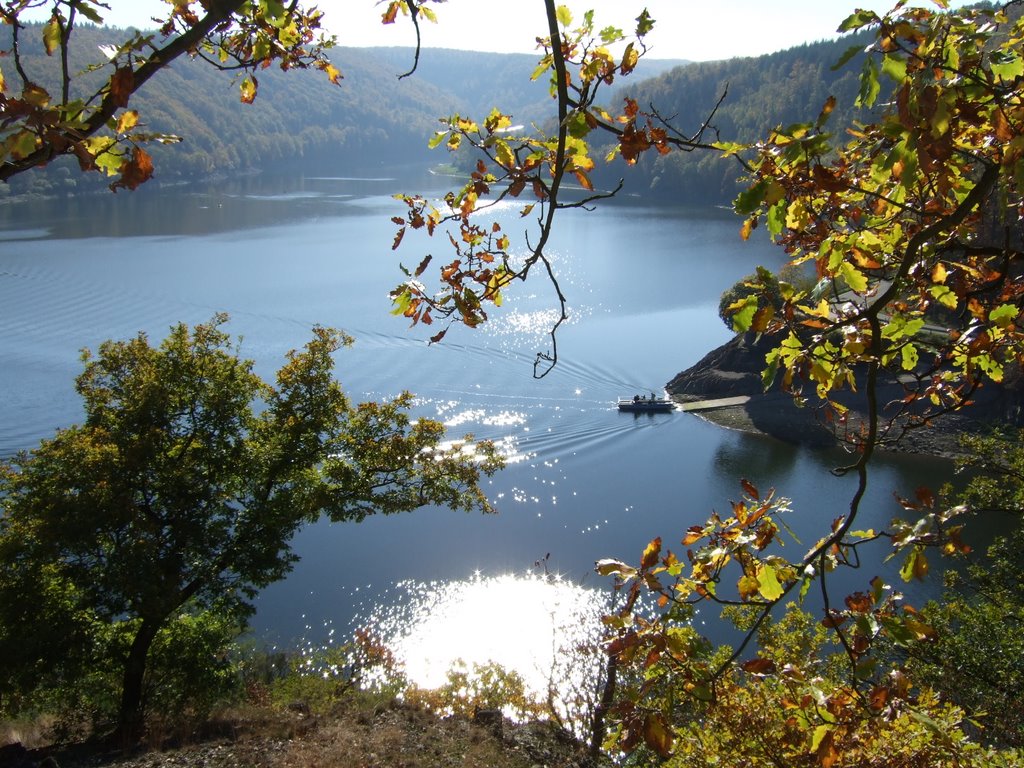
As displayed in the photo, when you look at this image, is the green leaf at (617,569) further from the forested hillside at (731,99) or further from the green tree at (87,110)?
the forested hillside at (731,99)

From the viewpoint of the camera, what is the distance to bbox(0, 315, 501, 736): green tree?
24.9 ft

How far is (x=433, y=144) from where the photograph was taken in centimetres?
205

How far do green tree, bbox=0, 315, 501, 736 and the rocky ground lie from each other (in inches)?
35.9

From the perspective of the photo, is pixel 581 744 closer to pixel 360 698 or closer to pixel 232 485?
pixel 360 698

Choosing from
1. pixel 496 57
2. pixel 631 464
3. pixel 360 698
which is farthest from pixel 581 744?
pixel 496 57

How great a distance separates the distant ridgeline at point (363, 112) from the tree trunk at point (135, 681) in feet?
149

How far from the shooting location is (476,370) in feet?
79.7

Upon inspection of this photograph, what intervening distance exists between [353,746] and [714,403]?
18.6 metres

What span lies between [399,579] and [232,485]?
694 centimetres

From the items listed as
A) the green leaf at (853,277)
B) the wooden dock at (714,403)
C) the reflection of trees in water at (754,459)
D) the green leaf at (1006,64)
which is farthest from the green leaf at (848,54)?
the wooden dock at (714,403)

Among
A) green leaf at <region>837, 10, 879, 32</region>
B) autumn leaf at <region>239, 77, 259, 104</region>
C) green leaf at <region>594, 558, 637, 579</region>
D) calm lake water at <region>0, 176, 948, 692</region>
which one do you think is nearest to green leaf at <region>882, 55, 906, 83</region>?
green leaf at <region>837, 10, 879, 32</region>

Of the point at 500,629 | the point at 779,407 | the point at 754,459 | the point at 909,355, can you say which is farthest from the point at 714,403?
the point at 909,355

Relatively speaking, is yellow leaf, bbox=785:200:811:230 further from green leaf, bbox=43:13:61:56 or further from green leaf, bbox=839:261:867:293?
green leaf, bbox=43:13:61:56

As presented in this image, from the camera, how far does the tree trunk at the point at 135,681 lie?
8.26 m
